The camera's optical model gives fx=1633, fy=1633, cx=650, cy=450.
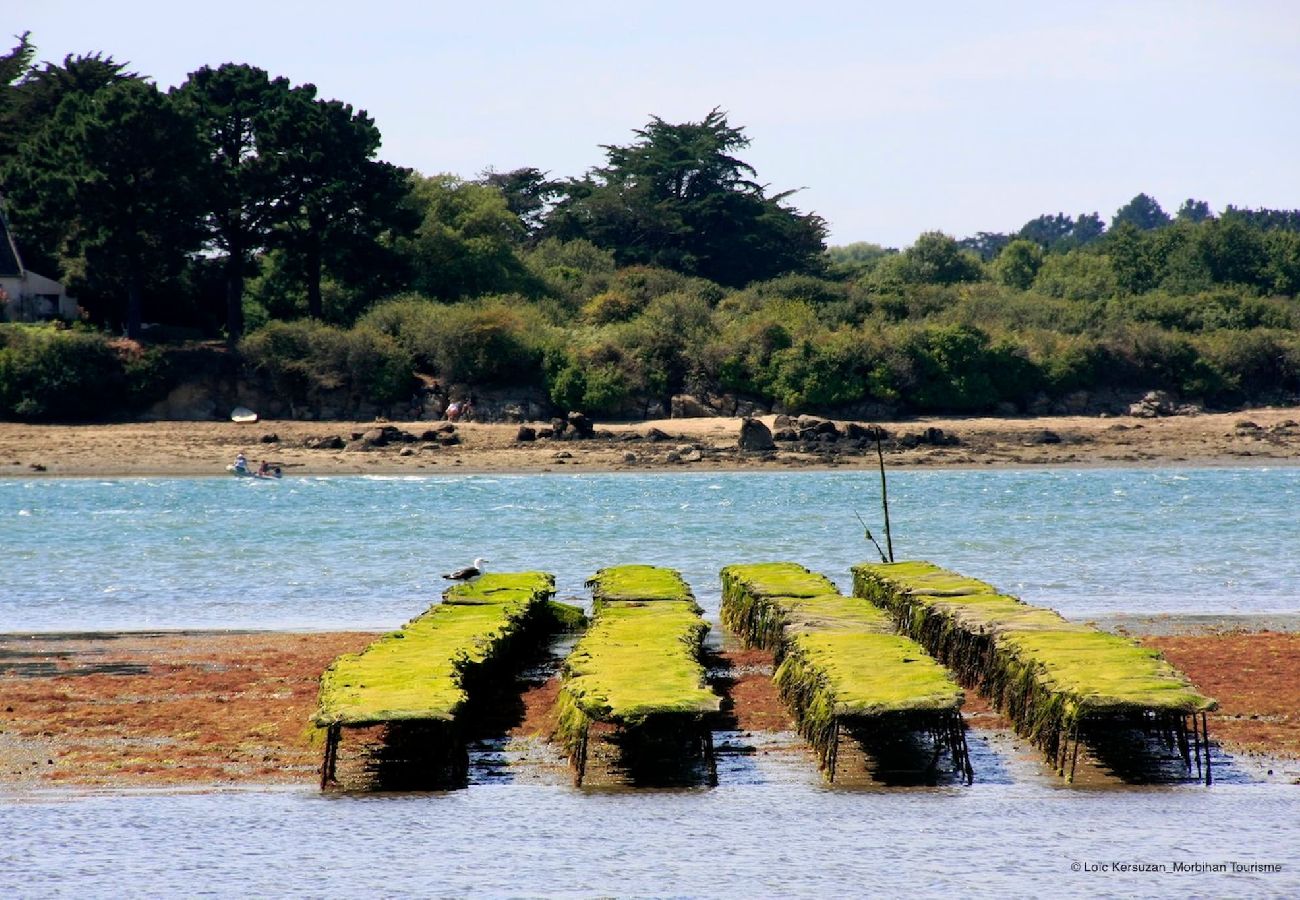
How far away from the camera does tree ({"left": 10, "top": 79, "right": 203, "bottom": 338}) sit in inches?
2616

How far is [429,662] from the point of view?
18.5m

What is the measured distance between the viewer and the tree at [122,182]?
218 ft

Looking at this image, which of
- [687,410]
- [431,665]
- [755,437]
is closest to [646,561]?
[431,665]


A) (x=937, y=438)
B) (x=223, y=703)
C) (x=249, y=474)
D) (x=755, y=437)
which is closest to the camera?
(x=223, y=703)

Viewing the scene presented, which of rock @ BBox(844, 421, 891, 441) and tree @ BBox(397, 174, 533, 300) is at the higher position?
tree @ BBox(397, 174, 533, 300)

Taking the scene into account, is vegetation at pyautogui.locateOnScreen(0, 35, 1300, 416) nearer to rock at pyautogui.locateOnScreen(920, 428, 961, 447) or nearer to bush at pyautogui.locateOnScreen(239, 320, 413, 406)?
bush at pyautogui.locateOnScreen(239, 320, 413, 406)

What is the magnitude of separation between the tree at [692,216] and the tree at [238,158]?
27.3 metres

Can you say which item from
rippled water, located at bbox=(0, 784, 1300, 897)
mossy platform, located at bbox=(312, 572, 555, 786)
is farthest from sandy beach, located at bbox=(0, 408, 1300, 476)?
rippled water, located at bbox=(0, 784, 1300, 897)

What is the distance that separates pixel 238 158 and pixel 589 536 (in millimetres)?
37068

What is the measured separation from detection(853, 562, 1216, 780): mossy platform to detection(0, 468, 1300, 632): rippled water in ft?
20.7

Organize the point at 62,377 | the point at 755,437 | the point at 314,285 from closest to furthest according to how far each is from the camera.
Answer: the point at 755,437
the point at 62,377
the point at 314,285

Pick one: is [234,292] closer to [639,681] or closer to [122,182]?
[122,182]

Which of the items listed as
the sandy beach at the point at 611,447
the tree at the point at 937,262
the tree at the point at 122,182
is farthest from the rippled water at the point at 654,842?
the tree at the point at 937,262

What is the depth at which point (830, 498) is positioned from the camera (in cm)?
5344
